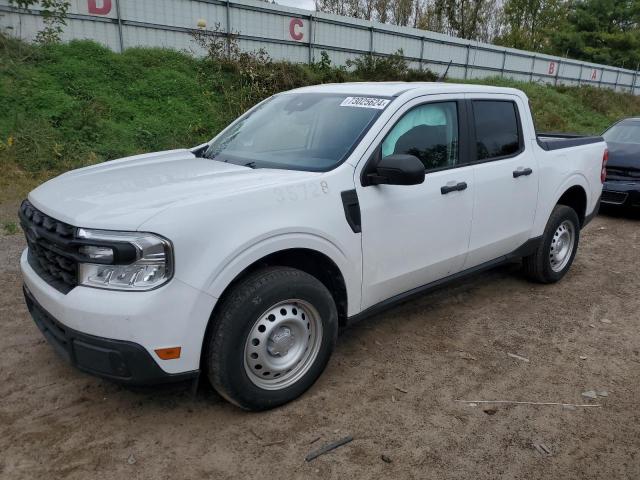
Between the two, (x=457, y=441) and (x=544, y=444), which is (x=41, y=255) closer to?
(x=457, y=441)

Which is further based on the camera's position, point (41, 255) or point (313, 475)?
point (41, 255)

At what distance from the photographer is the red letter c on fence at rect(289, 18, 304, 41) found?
49.8ft

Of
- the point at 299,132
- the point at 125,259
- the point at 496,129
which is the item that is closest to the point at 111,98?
the point at 299,132

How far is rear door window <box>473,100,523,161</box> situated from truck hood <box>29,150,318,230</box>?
1.77 metres

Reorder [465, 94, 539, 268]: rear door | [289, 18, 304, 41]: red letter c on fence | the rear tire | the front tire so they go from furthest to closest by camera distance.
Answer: [289, 18, 304, 41]: red letter c on fence < the rear tire < [465, 94, 539, 268]: rear door < the front tire

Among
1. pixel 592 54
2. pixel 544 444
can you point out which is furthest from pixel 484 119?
pixel 592 54

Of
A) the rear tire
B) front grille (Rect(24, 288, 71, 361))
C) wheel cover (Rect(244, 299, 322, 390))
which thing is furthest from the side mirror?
the rear tire

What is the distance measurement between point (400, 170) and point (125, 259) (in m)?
1.58

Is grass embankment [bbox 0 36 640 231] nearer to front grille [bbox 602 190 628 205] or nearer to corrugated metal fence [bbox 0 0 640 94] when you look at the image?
corrugated metal fence [bbox 0 0 640 94]

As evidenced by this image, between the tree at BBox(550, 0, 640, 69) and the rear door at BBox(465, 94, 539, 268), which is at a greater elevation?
the tree at BBox(550, 0, 640, 69)

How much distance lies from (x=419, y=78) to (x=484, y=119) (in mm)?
15516

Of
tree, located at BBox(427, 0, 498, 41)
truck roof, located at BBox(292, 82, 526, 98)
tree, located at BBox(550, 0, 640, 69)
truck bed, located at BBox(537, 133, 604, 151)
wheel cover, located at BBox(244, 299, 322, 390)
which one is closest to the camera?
wheel cover, located at BBox(244, 299, 322, 390)

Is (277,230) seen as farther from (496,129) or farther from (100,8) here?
(100,8)

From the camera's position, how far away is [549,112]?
21.2m
